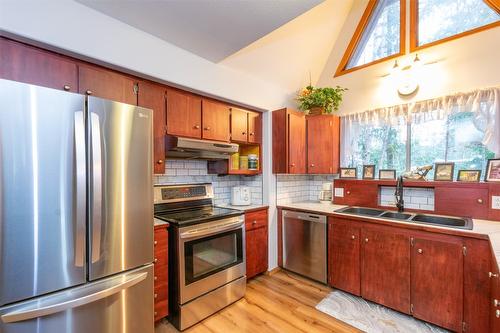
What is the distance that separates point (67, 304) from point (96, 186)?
2.09ft

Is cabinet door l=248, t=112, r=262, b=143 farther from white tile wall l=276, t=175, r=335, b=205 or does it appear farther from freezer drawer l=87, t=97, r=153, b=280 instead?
freezer drawer l=87, t=97, r=153, b=280

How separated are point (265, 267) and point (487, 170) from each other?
2.51m

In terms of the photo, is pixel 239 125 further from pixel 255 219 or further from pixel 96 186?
pixel 96 186

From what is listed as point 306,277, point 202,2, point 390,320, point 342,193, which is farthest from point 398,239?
point 202,2

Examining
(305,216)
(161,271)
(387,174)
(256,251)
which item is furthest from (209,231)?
(387,174)

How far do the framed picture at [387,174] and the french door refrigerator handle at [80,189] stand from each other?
10.0 feet

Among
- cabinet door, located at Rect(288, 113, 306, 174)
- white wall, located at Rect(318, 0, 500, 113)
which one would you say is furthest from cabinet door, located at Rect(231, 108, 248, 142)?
white wall, located at Rect(318, 0, 500, 113)

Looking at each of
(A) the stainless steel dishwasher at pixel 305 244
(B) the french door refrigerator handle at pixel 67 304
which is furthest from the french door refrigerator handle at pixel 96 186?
(A) the stainless steel dishwasher at pixel 305 244

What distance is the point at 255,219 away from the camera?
2.84 meters

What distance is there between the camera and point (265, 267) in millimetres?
3002

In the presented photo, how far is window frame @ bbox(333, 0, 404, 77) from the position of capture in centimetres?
289

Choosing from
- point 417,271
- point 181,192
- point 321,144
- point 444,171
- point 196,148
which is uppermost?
point 321,144

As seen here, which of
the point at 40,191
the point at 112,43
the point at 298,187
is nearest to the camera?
the point at 40,191

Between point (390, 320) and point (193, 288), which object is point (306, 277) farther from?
point (193, 288)
